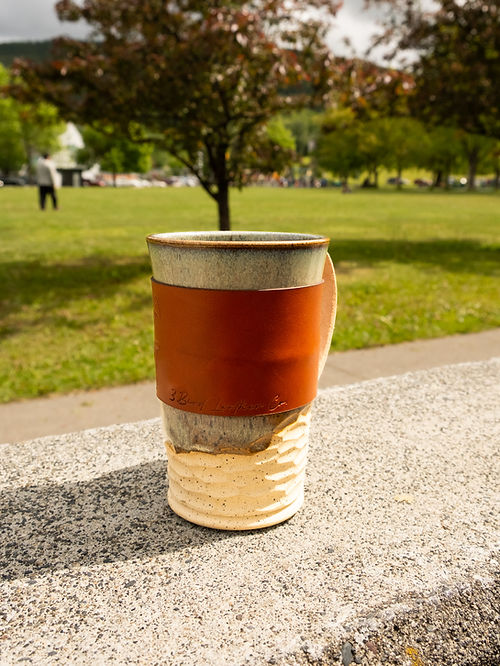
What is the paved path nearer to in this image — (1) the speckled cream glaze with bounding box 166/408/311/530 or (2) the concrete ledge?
A: (2) the concrete ledge

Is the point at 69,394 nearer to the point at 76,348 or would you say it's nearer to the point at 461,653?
the point at 76,348

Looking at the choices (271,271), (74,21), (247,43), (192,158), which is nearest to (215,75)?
(247,43)

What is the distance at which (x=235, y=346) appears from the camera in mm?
2066

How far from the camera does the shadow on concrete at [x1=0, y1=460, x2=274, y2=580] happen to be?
7.13 feet

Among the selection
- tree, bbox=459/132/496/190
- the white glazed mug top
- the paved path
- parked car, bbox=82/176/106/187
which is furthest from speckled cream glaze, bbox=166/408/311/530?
parked car, bbox=82/176/106/187

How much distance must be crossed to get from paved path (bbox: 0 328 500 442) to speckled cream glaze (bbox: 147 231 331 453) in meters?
1.81

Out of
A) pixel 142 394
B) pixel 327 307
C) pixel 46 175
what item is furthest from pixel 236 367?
pixel 46 175

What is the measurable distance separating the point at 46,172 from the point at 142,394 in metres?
16.3

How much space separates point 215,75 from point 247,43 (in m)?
0.48

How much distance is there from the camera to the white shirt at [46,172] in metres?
18.0

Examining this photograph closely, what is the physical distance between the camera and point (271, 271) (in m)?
2.04

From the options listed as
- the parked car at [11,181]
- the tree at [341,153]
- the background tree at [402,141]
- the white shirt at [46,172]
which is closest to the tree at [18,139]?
the parked car at [11,181]

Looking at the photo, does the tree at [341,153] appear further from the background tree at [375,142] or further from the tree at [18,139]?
the tree at [18,139]

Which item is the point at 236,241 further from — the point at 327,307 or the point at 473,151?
the point at 473,151
